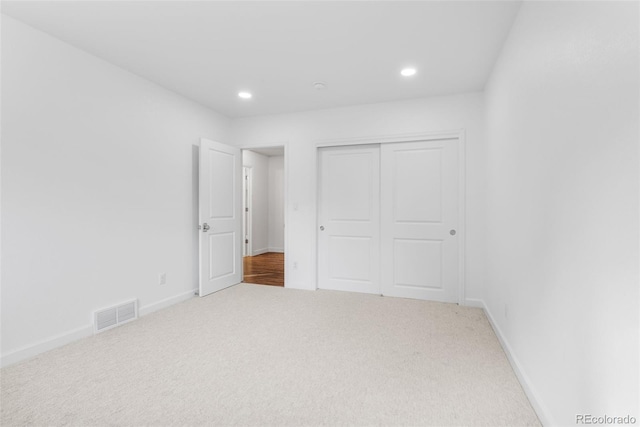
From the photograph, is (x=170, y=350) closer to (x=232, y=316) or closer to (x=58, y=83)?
(x=232, y=316)

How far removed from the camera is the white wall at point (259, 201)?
7.15 meters

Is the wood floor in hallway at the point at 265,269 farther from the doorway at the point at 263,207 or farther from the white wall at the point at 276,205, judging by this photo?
the white wall at the point at 276,205

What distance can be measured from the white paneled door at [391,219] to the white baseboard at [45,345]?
2.63 m

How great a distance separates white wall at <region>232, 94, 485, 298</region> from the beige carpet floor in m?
1.14

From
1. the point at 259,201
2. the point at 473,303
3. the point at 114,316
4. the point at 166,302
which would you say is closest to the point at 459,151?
the point at 473,303

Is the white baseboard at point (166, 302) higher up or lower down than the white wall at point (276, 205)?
lower down

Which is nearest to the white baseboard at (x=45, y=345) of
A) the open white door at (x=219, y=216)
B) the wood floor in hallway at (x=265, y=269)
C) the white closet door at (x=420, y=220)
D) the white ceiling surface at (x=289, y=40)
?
the open white door at (x=219, y=216)

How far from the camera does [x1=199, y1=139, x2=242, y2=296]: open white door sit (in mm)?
3830

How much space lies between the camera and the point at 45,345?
92.8 inches

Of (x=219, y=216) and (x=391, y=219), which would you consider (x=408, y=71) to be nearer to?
(x=391, y=219)

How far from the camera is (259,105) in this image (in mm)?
3975

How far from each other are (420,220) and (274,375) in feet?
8.27

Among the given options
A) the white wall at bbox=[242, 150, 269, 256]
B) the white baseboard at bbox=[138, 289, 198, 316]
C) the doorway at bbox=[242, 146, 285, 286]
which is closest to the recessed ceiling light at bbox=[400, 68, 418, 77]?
the white baseboard at bbox=[138, 289, 198, 316]

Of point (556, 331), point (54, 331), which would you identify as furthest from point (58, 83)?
point (556, 331)
